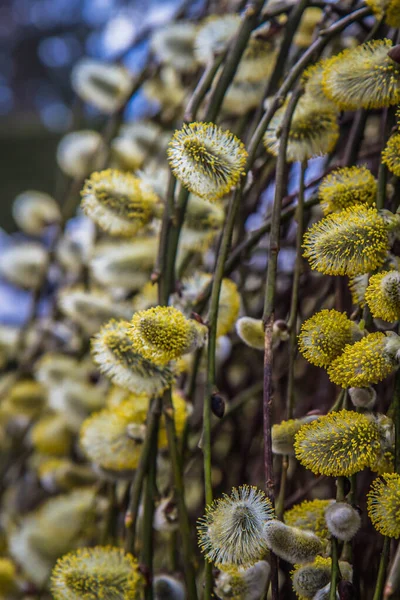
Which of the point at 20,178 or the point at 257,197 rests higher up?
the point at 20,178

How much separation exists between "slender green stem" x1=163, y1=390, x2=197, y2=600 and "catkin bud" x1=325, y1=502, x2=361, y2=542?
106mm

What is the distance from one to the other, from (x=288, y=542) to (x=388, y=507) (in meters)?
0.06

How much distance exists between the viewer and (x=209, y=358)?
1.30 feet

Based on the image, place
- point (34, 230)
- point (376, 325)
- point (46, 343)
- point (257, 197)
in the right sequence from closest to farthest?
point (376, 325) < point (257, 197) < point (46, 343) < point (34, 230)

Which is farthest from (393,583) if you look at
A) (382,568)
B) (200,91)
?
(200,91)

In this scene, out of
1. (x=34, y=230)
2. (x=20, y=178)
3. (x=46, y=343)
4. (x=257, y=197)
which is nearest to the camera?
(x=257, y=197)

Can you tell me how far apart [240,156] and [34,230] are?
665mm

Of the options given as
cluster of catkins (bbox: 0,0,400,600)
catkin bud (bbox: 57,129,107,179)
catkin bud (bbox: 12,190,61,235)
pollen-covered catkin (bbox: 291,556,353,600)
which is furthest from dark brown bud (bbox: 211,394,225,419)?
catkin bud (bbox: 12,190,61,235)

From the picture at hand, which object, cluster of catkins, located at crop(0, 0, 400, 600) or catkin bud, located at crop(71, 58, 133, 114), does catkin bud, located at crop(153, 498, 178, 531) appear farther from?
catkin bud, located at crop(71, 58, 133, 114)

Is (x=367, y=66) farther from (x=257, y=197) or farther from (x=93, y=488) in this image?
(x=93, y=488)

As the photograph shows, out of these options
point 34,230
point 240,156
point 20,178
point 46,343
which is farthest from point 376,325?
point 20,178

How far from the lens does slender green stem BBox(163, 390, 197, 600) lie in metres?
0.39

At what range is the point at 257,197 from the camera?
2.17 feet

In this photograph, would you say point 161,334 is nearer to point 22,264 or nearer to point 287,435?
point 287,435
